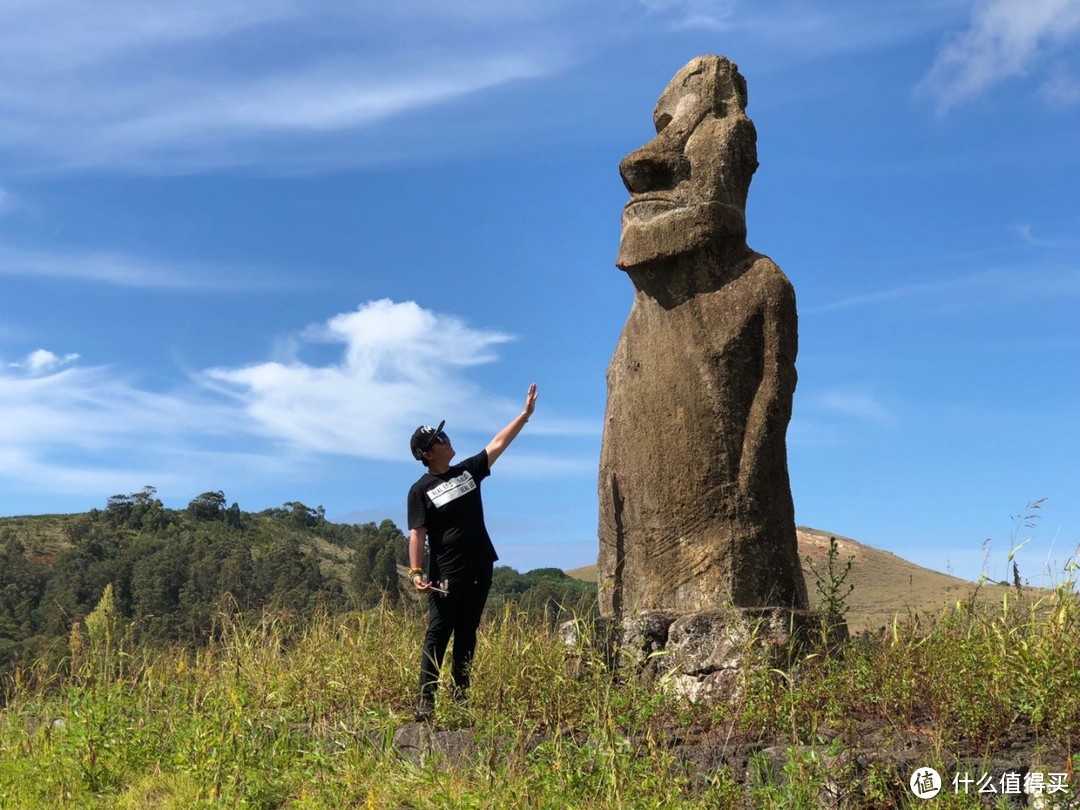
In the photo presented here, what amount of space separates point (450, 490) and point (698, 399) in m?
1.65

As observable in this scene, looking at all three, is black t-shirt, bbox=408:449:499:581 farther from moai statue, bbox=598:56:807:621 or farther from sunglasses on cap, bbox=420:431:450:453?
moai statue, bbox=598:56:807:621

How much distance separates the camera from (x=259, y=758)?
630 centimetres

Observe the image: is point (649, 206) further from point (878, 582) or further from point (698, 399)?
point (878, 582)

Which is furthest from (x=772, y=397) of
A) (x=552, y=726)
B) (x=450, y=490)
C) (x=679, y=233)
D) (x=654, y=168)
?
(x=552, y=726)

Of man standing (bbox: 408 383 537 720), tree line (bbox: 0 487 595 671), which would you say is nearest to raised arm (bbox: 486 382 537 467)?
man standing (bbox: 408 383 537 720)

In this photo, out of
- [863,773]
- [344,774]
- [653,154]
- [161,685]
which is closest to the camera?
[863,773]

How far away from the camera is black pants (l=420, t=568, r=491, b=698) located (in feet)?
21.5

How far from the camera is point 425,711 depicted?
6.46 m

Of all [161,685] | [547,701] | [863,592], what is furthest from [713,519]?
[863,592]

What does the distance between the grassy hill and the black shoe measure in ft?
10.0

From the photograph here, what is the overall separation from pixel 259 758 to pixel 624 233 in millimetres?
4023

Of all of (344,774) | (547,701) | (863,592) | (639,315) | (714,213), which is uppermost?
(714,213)

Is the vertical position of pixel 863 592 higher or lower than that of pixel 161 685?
higher

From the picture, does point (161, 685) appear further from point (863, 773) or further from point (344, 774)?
point (863, 773)
